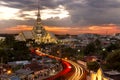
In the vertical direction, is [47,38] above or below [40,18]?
below

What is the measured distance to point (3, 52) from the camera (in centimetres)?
5775

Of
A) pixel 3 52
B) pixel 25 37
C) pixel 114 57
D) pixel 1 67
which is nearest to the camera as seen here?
pixel 114 57

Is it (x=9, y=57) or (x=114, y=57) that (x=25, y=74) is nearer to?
(x=114, y=57)

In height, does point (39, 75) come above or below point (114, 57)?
below

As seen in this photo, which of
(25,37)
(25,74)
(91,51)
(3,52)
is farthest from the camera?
(25,37)

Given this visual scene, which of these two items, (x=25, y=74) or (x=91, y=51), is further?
(x=91, y=51)

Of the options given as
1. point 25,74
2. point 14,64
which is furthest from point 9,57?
point 25,74

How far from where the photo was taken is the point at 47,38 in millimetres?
145750

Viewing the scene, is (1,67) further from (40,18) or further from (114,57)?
A: (40,18)

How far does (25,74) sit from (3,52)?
1750 cm

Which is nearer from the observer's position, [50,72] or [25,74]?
[25,74]

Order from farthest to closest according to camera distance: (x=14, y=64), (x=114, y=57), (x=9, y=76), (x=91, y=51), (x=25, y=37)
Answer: (x=25, y=37) < (x=91, y=51) < (x=14, y=64) < (x=114, y=57) < (x=9, y=76)

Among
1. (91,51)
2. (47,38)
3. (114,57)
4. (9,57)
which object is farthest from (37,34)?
(114,57)

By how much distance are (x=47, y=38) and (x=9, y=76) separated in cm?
10850
